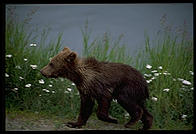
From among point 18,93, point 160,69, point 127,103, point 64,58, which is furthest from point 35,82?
point 160,69

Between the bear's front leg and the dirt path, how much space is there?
0.26 ft

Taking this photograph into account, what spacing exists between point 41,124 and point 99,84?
2.96ft

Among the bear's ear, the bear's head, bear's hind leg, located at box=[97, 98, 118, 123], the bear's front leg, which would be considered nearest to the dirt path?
the bear's front leg

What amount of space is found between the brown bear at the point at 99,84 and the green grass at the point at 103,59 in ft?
1.26

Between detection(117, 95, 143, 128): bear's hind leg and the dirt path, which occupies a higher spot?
detection(117, 95, 143, 128): bear's hind leg

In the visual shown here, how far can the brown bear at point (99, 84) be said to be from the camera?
4.30 metres

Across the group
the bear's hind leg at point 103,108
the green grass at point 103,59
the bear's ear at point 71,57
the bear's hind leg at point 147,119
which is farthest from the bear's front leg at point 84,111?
the bear's hind leg at point 147,119

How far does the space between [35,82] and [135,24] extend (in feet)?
5.20

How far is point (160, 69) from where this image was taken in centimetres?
491

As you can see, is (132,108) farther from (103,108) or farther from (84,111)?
(84,111)

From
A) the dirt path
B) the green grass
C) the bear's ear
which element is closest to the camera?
the bear's ear

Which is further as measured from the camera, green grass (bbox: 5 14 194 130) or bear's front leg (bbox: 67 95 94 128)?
green grass (bbox: 5 14 194 130)

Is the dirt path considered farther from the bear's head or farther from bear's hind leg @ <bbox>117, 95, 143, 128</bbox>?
the bear's head

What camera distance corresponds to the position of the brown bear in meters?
4.30
